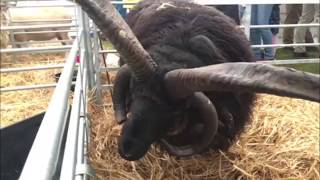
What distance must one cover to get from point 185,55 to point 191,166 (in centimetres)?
90

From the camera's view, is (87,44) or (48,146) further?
(87,44)

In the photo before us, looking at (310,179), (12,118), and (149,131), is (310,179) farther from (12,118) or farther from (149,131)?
(12,118)

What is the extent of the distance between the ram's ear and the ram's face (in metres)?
0.38

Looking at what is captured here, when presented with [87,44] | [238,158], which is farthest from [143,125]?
[87,44]

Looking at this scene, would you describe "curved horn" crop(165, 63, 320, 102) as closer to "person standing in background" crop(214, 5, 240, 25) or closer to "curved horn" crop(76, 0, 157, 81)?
"curved horn" crop(76, 0, 157, 81)

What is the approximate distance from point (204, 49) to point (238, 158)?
0.96 m

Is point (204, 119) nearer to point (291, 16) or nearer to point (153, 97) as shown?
point (153, 97)

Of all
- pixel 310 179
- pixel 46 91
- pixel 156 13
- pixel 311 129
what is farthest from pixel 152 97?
pixel 46 91

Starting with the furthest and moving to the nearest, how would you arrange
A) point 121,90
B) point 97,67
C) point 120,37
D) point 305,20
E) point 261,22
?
1. point 305,20
2. point 261,22
3. point 97,67
4. point 121,90
5. point 120,37

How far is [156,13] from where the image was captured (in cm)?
285

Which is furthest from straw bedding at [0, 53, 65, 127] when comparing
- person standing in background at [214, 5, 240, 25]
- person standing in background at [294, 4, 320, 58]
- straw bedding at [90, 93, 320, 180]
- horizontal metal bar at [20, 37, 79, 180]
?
horizontal metal bar at [20, 37, 79, 180]

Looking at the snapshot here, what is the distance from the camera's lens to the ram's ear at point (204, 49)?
2486 millimetres

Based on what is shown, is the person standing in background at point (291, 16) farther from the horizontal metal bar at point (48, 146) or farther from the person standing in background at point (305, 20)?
the horizontal metal bar at point (48, 146)

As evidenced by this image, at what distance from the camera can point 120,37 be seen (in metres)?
2.21
